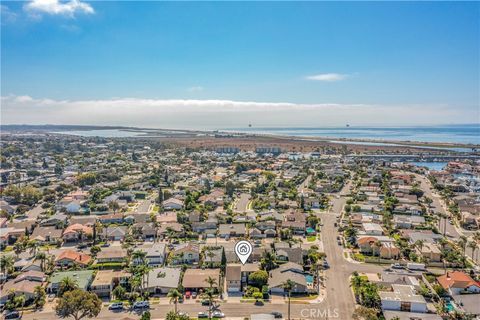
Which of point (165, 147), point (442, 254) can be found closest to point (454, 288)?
point (442, 254)

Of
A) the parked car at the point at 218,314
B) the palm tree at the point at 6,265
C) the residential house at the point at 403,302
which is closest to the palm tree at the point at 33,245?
the palm tree at the point at 6,265

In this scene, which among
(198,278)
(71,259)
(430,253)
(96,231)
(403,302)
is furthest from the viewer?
(96,231)

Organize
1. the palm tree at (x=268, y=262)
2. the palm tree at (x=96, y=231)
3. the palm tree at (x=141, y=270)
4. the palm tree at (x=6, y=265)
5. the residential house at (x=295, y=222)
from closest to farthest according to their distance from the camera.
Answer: the palm tree at (x=141, y=270) → the palm tree at (x=6, y=265) → the palm tree at (x=268, y=262) → the palm tree at (x=96, y=231) → the residential house at (x=295, y=222)

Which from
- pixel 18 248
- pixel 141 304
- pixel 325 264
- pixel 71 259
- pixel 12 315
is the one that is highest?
pixel 71 259

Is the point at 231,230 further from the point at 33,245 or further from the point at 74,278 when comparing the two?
the point at 33,245

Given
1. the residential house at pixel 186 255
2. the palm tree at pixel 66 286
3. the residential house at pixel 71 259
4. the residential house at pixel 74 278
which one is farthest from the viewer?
the residential house at pixel 186 255

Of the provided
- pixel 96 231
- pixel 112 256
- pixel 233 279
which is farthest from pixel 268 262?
pixel 96 231

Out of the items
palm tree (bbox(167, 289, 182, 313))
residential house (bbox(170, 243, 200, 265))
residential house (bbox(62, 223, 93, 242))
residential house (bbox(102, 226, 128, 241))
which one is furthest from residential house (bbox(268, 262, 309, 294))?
residential house (bbox(62, 223, 93, 242))

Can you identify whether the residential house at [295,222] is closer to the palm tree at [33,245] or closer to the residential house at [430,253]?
the residential house at [430,253]

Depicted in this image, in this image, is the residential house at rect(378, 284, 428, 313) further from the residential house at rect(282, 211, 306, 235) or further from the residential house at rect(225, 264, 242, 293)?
the residential house at rect(282, 211, 306, 235)

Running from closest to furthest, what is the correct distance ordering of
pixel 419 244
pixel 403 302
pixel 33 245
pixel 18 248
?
pixel 403 302 < pixel 419 244 < pixel 18 248 < pixel 33 245

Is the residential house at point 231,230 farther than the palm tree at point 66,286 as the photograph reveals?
Yes
